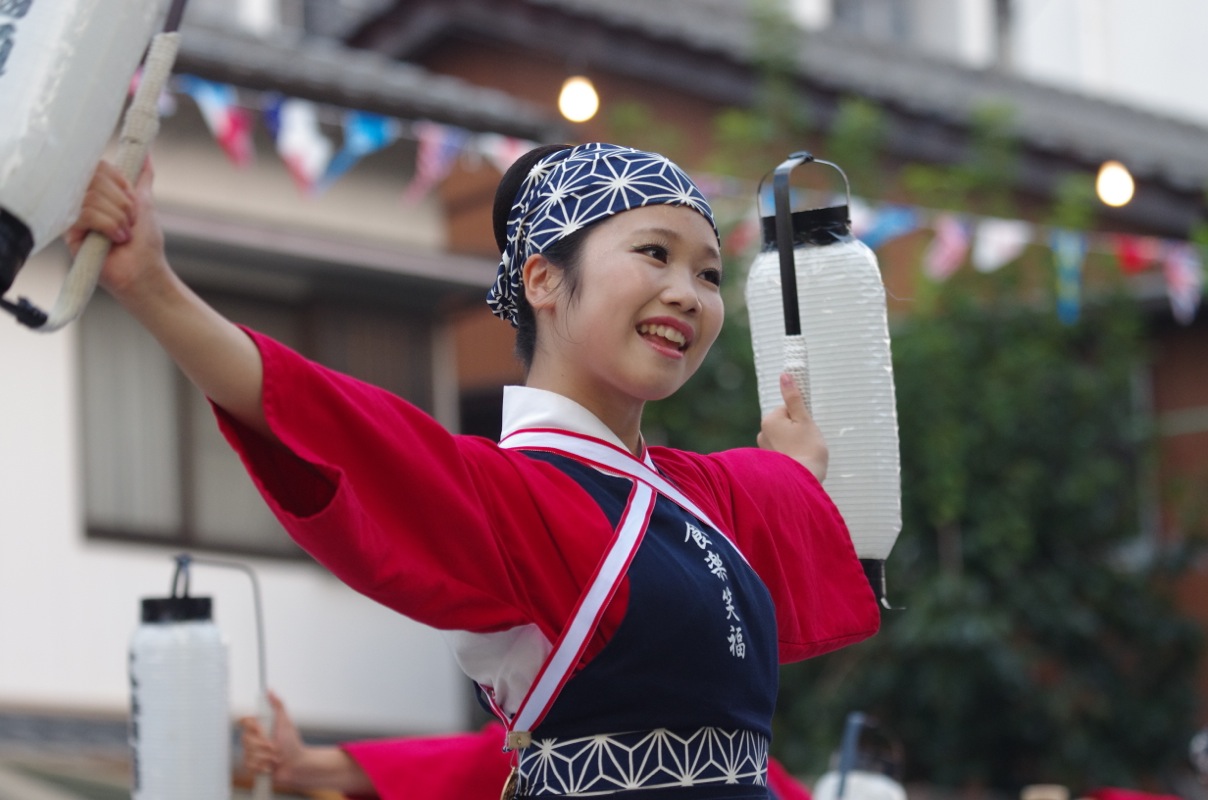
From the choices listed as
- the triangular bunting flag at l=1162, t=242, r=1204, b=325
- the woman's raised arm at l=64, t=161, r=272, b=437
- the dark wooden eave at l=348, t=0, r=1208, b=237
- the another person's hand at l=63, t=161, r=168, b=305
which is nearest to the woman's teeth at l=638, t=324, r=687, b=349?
the woman's raised arm at l=64, t=161, r=272, b=437

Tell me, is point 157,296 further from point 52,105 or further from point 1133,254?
point 1133,254

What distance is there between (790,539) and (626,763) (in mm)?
535

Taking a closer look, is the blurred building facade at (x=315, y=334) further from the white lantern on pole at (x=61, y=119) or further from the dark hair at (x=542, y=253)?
the white lantern on pole at (x=61, y=119)

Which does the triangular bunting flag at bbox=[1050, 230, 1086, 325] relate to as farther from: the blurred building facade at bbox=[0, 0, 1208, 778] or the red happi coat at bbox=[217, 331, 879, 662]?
the red happi coat at bbox=[217, 331, 879, 662]

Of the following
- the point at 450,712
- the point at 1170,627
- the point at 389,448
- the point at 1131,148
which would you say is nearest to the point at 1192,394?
the point at 1170,627

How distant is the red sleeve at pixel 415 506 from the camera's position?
1.94 meters

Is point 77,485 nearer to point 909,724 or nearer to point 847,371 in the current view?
point 909,724

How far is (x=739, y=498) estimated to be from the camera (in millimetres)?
2582

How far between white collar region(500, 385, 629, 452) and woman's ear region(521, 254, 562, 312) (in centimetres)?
12

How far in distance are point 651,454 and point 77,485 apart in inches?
252

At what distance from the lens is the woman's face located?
2.31 m

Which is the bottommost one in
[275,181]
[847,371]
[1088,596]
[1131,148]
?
[1088,596]

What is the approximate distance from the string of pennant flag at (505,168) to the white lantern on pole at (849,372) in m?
5.36

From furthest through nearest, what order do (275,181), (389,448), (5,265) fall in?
(275,181), (389,448), (5,265)
